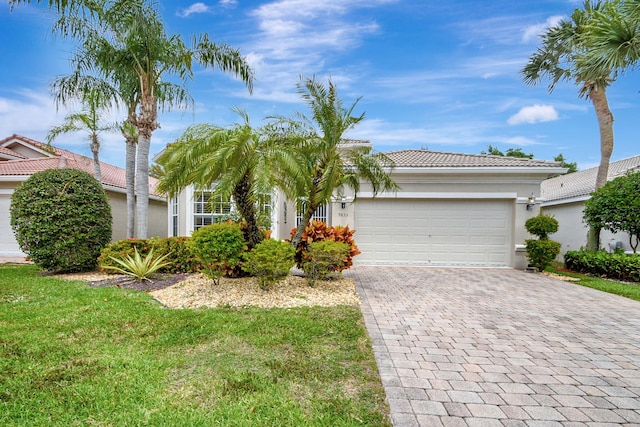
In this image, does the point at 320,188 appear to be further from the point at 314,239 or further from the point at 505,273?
the point at 505,273

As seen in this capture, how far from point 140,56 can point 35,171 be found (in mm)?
8379

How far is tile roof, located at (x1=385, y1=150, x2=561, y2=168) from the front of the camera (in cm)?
1193

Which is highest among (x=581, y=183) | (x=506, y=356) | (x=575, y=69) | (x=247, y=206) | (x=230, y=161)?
(x=575, y=69)

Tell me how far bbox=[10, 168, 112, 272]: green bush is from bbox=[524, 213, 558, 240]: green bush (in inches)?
555

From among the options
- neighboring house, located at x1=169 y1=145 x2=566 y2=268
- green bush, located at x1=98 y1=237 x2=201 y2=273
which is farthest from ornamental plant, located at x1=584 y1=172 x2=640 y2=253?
green bush, located at x1=98 y1=237 x2=201 y2=273

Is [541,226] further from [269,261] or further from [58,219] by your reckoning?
[58,219]

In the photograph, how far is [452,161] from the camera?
12984 millimetres

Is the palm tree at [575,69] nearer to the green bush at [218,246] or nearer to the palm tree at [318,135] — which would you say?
the palm tree at [318,135]

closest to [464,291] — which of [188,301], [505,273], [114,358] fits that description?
[505,273]

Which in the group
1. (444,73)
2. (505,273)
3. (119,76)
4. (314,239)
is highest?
(444,73)

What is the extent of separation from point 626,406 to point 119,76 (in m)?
13.8

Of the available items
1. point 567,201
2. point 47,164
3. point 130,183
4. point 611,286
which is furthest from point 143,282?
point 567,201

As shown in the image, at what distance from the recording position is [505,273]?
1101cm

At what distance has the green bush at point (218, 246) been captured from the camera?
7.31 meters
